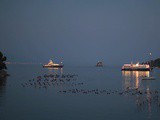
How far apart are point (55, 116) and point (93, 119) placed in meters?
4.17

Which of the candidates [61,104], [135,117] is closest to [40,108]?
[61,104]

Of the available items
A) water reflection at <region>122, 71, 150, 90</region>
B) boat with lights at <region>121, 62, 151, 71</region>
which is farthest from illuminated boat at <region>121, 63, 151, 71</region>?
water reflection at <region>122, 71, 150, 90</region>

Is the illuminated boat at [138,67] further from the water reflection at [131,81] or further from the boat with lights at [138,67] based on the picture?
the water reflection at [131,81]

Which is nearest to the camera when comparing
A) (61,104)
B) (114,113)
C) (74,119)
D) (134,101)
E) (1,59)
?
(74,119)

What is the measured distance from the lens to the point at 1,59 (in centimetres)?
8250

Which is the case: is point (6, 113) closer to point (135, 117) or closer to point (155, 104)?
point (135, 117)

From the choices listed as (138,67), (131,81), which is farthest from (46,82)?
(138,67)

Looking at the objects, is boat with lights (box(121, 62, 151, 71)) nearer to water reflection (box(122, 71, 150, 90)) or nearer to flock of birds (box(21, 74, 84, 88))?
water reflection (box(122, 71, 150, 90))

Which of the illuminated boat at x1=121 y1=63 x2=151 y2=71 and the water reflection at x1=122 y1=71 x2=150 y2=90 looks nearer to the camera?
the water reflection at x1=122 y1=71 x2=150 y2=90

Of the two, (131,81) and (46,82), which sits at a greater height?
(131,81)

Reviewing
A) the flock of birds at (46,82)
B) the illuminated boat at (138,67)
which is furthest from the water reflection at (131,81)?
the illuminated boat at (138,67)

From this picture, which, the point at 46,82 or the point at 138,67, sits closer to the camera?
the point at 46,82

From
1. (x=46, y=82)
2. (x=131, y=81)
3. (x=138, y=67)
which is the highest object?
(x=138, y=67)

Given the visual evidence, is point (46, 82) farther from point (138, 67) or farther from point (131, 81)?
point (138, 67)
